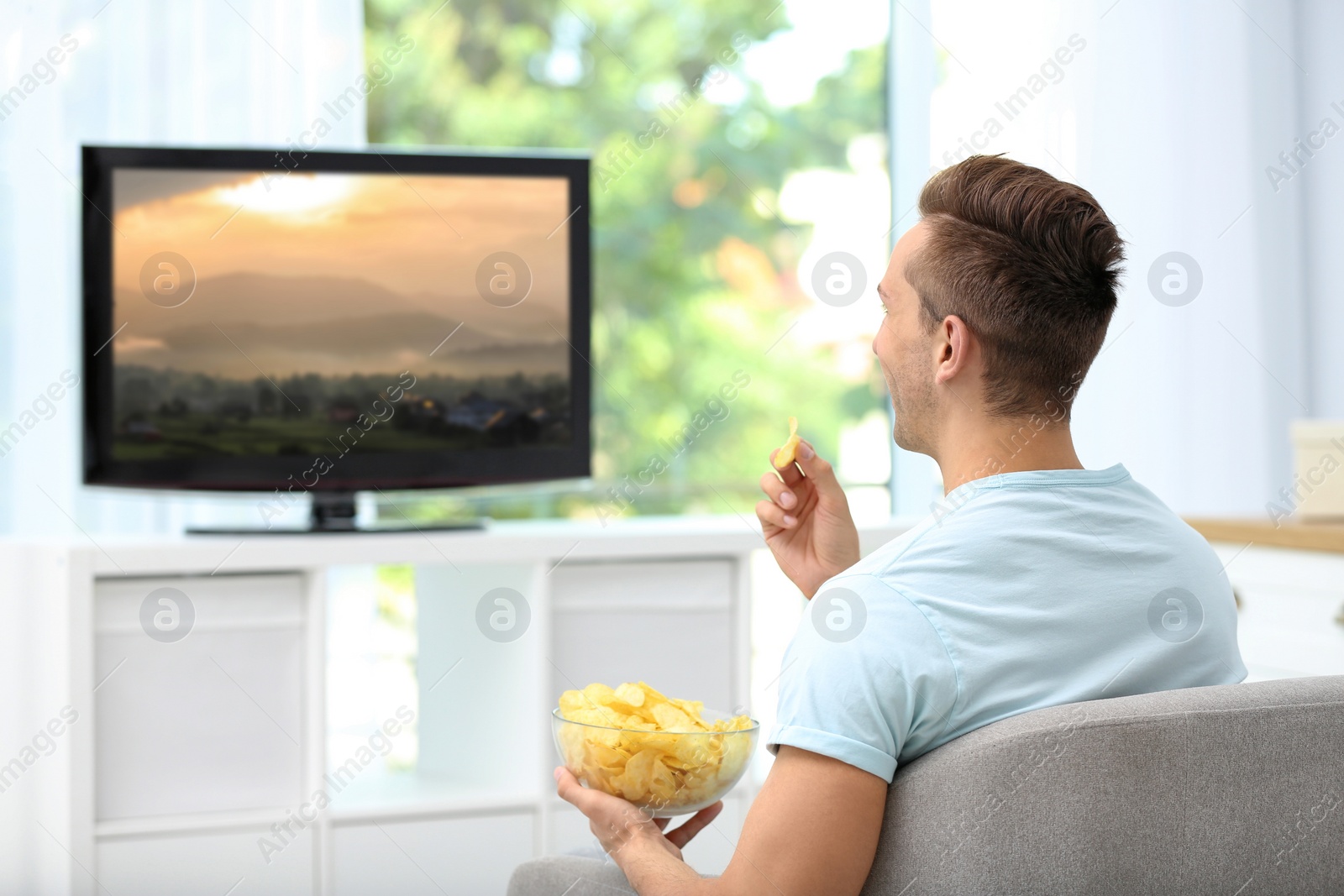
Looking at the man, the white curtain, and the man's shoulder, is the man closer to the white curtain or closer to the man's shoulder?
the man's shoulder

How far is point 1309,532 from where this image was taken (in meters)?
1.88

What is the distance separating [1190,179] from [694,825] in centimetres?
242

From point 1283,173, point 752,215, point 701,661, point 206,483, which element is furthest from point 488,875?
point 1283,173

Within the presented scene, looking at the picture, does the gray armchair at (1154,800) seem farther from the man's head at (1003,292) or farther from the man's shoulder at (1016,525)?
the man's head at (1003,292)

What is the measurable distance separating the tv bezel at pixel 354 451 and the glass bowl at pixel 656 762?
53.1 inches

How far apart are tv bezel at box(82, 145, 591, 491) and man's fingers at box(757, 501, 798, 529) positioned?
111 cm

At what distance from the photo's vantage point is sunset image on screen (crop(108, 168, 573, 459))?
223 cm

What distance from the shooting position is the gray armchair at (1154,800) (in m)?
0.78

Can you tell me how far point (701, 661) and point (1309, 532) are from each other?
42.7 inches

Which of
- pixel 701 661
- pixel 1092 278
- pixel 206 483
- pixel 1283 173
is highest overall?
pixel 1283 173

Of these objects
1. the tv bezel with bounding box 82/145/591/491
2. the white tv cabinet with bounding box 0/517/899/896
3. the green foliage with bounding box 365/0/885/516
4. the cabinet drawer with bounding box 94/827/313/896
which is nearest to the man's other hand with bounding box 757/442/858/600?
the white tv cabinet with bounding box 0/517/899/896

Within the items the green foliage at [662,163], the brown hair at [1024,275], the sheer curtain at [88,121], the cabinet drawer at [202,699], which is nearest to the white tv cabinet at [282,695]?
the cabinet drawer at [202,699]

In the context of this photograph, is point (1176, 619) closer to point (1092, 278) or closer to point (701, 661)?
point (1092, 278)

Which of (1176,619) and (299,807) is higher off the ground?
(1176,619)
